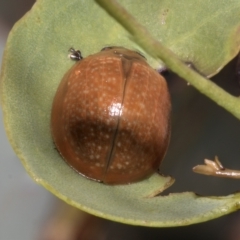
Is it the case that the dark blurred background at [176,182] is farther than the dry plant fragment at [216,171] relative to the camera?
Yes

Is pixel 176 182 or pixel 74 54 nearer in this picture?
pixel 74 54

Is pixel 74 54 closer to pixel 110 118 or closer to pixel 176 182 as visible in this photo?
pixel 110 118

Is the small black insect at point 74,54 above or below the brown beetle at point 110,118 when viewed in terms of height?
above

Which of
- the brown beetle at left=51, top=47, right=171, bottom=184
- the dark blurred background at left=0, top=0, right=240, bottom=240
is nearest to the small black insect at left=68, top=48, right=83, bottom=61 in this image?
the brown beetle at left=51, top=47, right=171, bottom=184

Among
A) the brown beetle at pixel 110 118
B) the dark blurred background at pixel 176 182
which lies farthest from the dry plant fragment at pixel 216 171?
the dark blurred background at pixel 176 182

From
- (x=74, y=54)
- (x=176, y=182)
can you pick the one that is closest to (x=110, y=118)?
(x=74, y=54)

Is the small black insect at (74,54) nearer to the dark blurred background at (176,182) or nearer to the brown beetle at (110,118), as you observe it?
the brown beetle at (110,118)
